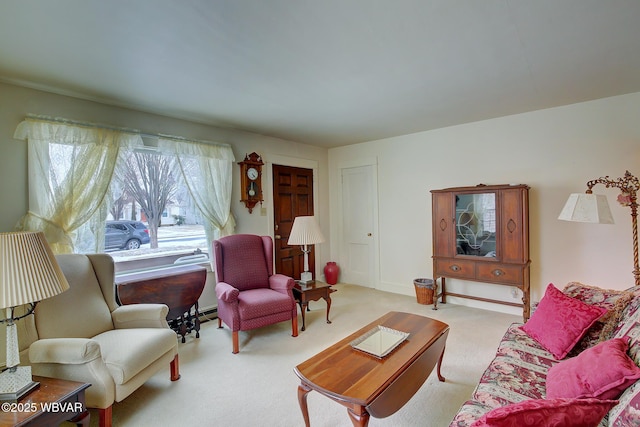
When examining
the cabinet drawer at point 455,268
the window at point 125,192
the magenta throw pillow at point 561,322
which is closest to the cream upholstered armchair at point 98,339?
the window at point 125,192

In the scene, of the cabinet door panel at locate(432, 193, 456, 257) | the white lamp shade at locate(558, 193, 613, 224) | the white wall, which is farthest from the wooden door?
the white lamp shade at locate(558, 193, 613, 224)

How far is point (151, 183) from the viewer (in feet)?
10.8

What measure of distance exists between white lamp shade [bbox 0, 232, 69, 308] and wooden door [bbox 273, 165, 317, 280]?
3034 millimetres

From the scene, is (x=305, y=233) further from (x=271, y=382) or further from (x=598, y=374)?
(x=598, y=374)

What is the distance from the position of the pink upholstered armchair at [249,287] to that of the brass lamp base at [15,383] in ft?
4.57

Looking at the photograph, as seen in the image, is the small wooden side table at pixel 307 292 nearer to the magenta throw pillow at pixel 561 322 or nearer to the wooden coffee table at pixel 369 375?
the wooden coffee table at pixel 369 375

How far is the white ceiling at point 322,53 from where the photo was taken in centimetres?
160

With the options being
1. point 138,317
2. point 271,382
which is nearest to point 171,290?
point 138,317

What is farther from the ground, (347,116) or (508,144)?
(347,116)

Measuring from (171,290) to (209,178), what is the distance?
1390 millimetres

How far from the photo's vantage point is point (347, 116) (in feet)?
11.4

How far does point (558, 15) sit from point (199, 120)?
11.0 feet

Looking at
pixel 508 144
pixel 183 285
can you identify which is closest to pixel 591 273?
pixel 508 144

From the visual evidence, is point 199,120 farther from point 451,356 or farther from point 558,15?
point 451,356
